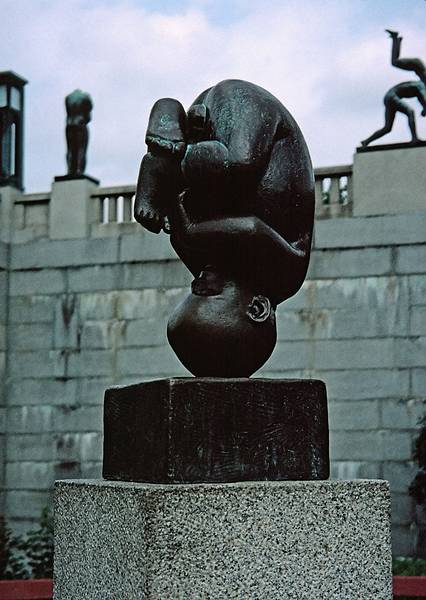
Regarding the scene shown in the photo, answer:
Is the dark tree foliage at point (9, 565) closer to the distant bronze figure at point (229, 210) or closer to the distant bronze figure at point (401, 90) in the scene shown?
the distant bronze figure at point (401, 90)

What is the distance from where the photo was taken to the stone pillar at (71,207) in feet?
39.3

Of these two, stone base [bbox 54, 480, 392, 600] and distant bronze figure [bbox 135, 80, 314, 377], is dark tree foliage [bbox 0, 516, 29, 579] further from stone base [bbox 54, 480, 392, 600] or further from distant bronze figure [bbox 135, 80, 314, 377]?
distant bronze figure [bbox 135, 80, 314, 377]

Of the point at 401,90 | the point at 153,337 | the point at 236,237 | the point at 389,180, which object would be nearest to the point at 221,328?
the point at 236,237

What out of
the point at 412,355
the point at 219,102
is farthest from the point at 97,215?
the point at 219,102

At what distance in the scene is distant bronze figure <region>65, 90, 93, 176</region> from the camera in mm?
12320

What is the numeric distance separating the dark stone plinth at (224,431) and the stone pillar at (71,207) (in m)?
8.76

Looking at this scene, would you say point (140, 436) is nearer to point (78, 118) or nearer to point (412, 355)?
point (412, 355)

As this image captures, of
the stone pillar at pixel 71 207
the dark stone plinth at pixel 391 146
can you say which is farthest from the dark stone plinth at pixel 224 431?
the stone pillar at pixel 71 207

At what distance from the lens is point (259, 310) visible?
3.42 metres

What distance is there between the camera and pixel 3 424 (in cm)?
1209

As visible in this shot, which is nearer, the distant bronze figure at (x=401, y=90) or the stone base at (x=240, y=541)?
the stone base at (x=240, y=541)

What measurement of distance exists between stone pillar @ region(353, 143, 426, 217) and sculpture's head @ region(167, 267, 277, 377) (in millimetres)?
7572

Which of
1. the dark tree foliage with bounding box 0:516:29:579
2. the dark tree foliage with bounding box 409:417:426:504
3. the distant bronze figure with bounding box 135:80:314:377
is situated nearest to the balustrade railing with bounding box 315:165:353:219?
the dark tree foliage with bounding box 409:417:426:504

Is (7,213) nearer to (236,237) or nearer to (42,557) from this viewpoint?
(42,557)
